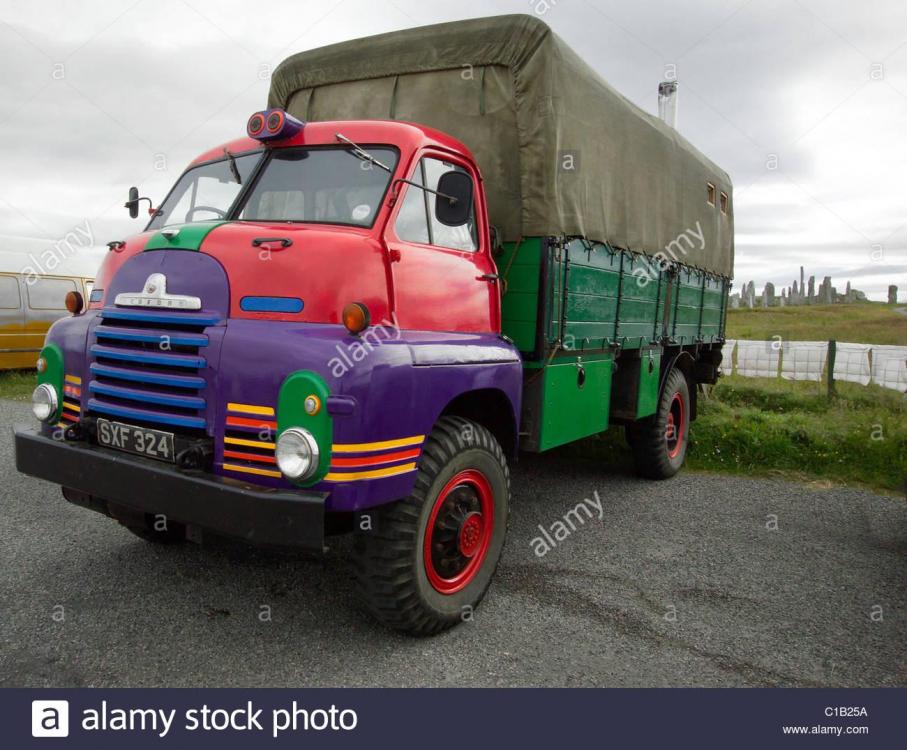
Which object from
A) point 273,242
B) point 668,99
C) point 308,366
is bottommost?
point 308,366

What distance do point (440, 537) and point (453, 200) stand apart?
1806 mm

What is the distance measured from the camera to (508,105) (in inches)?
178

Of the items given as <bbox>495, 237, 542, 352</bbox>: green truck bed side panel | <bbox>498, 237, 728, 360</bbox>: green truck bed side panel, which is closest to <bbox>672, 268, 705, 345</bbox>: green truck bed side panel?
<bbox>498, 237, 728, 360</bbox>: green truck bed side panel

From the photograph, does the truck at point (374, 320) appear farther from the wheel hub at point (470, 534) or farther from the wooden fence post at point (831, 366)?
the wooden fence post at point (831, 366)

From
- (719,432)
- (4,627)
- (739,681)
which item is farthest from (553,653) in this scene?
(719,432)

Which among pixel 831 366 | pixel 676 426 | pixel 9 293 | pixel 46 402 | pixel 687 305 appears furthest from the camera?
pixel 9 293

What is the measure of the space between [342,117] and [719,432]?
223 inches

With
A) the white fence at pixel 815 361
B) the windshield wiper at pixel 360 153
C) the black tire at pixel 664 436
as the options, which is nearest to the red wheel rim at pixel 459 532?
the windshield wiper at pixel 360 153

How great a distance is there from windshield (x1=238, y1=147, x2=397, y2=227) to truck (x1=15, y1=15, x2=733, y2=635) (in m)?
0.01

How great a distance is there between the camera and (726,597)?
4.16 m

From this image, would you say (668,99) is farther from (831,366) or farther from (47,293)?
(47,293)

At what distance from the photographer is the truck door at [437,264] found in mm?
3525

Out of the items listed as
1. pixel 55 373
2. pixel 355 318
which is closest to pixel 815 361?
pixel 355 318

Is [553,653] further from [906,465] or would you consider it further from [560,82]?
[906,465]
